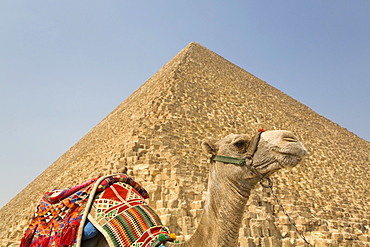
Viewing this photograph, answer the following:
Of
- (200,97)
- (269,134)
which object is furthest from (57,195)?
(200,97)

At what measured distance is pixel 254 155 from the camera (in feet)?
6.07

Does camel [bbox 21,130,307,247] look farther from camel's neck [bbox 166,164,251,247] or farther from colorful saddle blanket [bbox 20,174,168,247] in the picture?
colorful saddle blanket [bbox 20,174,168,247]

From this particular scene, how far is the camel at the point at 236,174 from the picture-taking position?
1.74m

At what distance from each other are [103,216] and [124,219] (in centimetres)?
16

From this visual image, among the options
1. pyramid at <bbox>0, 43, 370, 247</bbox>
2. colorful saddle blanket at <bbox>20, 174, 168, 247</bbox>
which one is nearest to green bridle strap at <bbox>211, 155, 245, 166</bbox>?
colorful saddle blanket at <bbox>20, 174, 168, 247</bbox>

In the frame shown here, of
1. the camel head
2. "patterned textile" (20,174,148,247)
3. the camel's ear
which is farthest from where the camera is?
"patterned textile" (20,174,148,247)

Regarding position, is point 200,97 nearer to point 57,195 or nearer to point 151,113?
point 151,113

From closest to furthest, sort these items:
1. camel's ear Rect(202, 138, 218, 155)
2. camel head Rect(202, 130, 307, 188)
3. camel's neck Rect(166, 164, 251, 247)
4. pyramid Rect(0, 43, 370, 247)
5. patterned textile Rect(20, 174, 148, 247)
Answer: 1. camel head Rect(202, 130, 307, 188)
2. camel's neck Rect(166, 164, 251, 247)
3. camel's ear Rect(202, 138, 218, 155)
4. patterned textile Rect(20, 174, 148, 247)
5. pyramid Rect(0, 43, 370, 247)

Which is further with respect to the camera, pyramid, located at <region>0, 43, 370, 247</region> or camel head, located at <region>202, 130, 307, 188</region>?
pyramid, located at <region>0, 43, 370, 247</region>

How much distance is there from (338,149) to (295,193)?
11862mm

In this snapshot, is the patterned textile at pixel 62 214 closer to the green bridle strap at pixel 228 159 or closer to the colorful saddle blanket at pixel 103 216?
the colorful saddle blanket at pixel 103 216

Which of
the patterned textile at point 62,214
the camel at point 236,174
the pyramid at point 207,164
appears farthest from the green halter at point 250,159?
the pyramid at point 207,164

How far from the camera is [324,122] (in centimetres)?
2811

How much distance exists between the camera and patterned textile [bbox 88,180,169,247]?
81.0 inches
